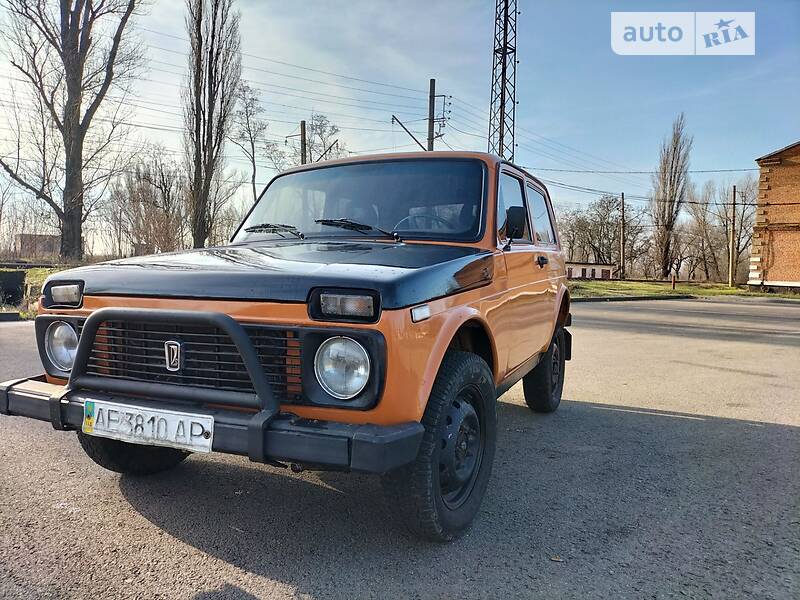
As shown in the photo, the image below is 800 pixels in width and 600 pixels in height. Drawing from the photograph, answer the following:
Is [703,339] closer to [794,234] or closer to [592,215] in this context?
[794,234]

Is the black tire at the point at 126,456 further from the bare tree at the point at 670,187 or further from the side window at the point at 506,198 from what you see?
the bare tree at the point at 670,187

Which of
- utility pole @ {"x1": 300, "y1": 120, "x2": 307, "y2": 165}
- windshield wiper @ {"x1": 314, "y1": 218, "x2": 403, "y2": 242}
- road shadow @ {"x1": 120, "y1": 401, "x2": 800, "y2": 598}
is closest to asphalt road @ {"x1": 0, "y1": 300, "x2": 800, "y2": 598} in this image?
road shadow @ {"x1": 120, "y1": 401, "x2": 800, "y2": 598}

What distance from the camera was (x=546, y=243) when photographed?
15.3 feet

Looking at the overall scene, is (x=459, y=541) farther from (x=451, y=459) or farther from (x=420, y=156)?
(x=420, y=156)

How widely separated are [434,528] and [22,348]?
725 centimetres

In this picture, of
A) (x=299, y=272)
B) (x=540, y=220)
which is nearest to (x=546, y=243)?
(x=540, y=220)

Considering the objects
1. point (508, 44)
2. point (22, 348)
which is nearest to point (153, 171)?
point (508, 44)

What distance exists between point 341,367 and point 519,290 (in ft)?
5.75

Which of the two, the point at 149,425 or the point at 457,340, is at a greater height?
the point at 457,340

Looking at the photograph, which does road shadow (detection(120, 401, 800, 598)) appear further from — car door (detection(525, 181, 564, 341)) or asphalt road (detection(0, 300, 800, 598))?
car door (detection(525, 181, 564, 341))

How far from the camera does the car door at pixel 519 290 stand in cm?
336

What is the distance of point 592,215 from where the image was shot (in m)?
63.8

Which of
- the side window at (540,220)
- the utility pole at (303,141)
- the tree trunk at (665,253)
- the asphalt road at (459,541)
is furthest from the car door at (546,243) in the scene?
the tree trunk at (665,253)

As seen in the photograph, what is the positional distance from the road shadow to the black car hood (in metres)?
1.10
